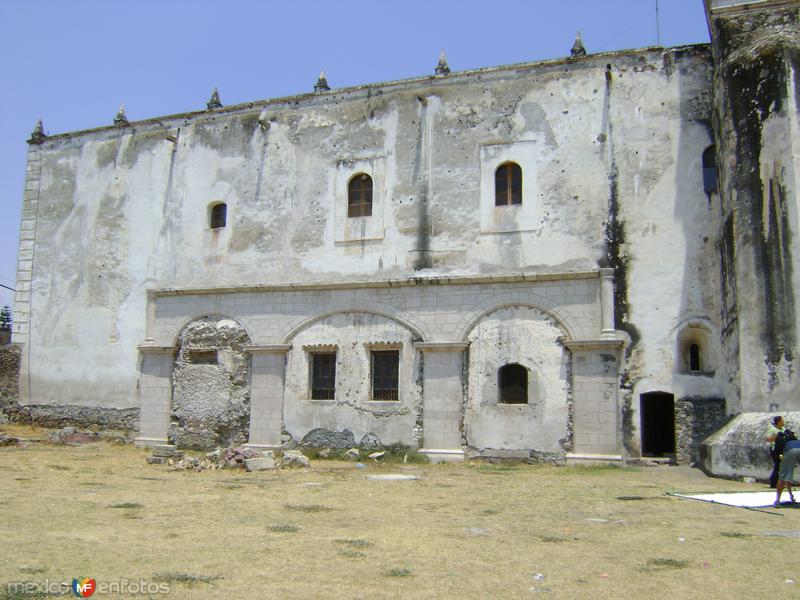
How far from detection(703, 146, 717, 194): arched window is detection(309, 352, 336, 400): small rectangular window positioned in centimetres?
854

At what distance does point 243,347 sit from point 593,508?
10402 mm

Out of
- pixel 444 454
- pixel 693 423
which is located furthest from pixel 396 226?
pixel 693 423

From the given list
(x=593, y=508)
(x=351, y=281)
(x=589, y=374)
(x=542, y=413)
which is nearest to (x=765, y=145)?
(x=589, y=374)

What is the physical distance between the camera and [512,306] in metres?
16.0

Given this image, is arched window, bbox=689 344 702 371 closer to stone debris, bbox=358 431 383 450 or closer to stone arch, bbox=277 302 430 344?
stone arch, bbox=277 302 430 344

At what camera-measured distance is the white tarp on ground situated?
31.8ft

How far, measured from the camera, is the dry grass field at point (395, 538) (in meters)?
5.89

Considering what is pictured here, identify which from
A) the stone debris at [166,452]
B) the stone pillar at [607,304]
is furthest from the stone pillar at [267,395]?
the stone pillar at [607,304]

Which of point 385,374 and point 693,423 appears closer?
point 693,423

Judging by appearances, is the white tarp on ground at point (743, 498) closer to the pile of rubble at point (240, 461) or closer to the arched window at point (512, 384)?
the arched window at point (512, 384)

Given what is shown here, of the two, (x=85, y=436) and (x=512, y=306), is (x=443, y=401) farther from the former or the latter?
(x=85, y=436)

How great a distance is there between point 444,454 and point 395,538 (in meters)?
8.20

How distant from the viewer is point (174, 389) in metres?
18.5

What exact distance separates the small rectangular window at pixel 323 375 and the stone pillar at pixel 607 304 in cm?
591
